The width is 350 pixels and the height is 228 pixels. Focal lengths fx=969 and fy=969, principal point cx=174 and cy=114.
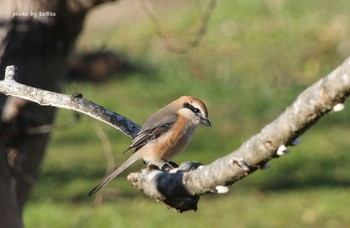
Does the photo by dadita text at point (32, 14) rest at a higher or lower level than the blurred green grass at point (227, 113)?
higher

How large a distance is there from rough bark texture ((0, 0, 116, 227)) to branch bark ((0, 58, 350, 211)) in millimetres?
2807

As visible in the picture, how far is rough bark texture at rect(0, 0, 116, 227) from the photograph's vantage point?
21.7 feet

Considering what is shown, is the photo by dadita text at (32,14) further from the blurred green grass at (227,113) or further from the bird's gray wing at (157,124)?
the bird's gray wing at (157,124)

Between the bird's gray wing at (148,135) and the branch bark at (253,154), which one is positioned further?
the bird's gray wing at (148,135)

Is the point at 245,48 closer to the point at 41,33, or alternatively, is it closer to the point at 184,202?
the point at 41,33

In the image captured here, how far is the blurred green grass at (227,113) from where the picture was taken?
9992 millimetres

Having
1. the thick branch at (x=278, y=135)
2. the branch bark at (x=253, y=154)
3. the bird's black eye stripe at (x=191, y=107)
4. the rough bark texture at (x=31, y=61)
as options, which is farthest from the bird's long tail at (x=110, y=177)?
the thick branch at (x=278, y=135)

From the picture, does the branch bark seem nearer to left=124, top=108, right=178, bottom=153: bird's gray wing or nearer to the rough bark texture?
left=124, top=108, right=178, bottom=153: bird's gray wing

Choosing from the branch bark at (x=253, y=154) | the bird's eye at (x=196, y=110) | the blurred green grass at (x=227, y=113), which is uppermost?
the branch bark at (x=253, y=154)

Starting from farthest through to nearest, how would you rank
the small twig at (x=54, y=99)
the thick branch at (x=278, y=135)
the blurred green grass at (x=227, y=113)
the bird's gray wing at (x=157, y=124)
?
the blurred green grass at (x=227, y=113) → the bird's gray wing at (x=157, y=124) → the small twig at (x=54, y=99) → the thick branch at (x=278, y=135)

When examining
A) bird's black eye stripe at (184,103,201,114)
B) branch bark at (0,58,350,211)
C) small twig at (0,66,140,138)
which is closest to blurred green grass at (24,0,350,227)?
bird's black eye stripe at (184,103,201,114)

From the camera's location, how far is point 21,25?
6.64 m

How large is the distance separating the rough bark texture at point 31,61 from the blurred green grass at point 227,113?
0.94 ft

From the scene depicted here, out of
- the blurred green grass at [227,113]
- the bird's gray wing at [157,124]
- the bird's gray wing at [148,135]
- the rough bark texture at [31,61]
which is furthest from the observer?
the blurred green grass at [227,113]
